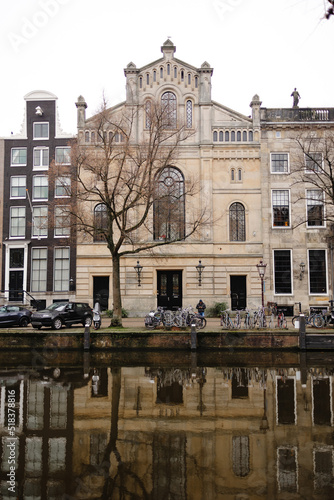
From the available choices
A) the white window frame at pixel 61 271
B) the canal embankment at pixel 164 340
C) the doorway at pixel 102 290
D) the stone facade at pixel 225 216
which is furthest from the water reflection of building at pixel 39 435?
the white window frame at pixel 61 271

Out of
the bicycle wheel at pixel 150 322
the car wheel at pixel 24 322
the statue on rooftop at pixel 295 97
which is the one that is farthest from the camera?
the statue on rooftop at pixel 295 97

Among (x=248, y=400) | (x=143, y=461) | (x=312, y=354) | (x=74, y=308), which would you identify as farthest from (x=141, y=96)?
(x=143, y=461)

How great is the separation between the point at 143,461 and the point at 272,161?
94.8 feet

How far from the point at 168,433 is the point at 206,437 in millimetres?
819

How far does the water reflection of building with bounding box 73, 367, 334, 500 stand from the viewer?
6.89 m

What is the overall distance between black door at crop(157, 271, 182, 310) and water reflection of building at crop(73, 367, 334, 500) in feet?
58.1

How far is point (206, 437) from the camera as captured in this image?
8961 millimetres

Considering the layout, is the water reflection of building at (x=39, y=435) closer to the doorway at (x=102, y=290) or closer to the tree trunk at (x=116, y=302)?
the tree trunk at (x=116, y=302)

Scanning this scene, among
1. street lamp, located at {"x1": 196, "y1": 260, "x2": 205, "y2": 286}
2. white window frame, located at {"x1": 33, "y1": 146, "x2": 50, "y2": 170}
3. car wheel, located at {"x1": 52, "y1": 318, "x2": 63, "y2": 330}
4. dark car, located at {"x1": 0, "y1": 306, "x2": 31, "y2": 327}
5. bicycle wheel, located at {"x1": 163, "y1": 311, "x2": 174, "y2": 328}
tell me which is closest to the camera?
bicycle wheel, located at {"x1": 163, "y1": 311, "x2": 174, "y2": 328}

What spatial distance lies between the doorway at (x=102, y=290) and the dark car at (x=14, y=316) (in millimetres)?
7308

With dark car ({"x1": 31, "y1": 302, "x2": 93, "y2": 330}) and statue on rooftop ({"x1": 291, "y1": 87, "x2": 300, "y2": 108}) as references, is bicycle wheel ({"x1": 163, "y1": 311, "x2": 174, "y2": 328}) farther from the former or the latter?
statue on rooftop ({"x1": 291, "y1": 87, "x2": 300, "y2": 108})

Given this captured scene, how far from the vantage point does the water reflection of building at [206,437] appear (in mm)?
6887

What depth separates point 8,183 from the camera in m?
34.2

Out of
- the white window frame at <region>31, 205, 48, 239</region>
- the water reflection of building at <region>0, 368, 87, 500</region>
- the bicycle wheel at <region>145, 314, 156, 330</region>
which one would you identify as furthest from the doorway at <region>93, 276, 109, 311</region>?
the water reflection of building at <region>0, 368, 87, 500</region>
